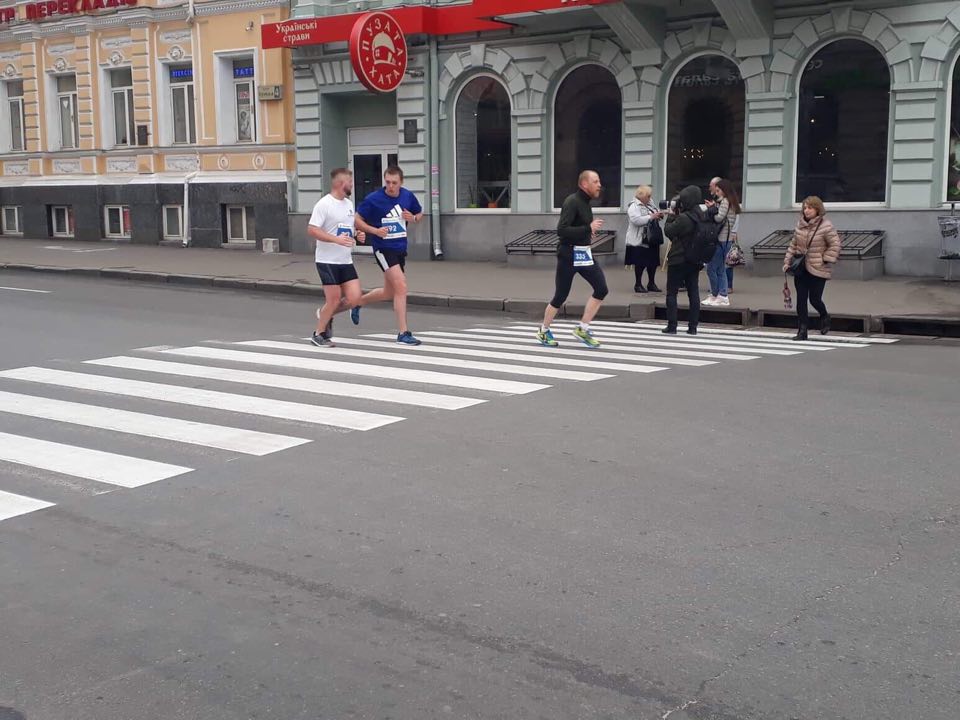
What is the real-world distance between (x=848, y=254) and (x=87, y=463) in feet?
47.5

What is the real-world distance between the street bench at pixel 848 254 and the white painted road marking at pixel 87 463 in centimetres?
1374

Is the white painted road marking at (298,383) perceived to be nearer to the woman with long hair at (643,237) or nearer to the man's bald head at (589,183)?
the man's bald head at (589,183)

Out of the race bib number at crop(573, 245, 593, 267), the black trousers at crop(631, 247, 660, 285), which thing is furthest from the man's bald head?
the black trousers at crop(631, 247, 660, 285)

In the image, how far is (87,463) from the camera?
22.3 ft

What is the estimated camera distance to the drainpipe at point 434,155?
939 inches

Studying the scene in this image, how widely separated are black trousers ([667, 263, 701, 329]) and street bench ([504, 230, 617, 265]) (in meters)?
7.85

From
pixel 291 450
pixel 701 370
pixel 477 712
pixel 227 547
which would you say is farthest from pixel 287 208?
pixel 477 712

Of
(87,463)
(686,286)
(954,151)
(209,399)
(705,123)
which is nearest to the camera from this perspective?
(87,463)

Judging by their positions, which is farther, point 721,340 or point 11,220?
point 11,220

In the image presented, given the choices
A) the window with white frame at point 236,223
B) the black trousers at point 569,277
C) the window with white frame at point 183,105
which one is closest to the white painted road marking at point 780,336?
the black trousers at point 569,277

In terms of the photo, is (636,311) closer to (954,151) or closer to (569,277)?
(569,277)

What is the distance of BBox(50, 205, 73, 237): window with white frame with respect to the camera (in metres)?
31.5

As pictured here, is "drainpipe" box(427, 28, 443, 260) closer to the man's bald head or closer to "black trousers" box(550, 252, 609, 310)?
"black trousers" box(550, 252, 609, 310)

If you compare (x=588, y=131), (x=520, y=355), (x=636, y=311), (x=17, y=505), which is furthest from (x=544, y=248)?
(x=17, y=505)
